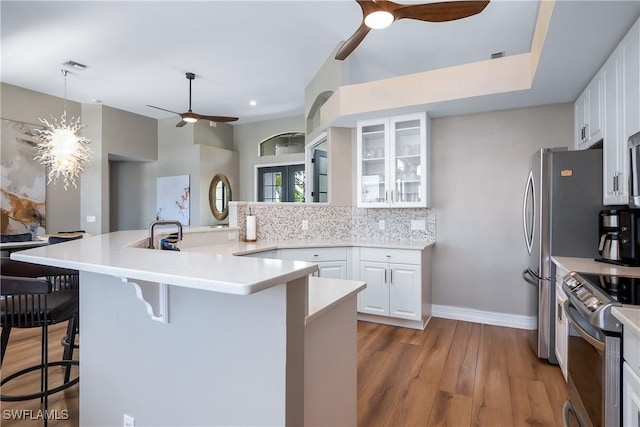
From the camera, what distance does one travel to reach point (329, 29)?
3469 mm

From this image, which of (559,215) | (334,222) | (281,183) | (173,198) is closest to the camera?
(559,215)

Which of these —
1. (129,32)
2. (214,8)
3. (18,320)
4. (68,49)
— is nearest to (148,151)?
(68,49)

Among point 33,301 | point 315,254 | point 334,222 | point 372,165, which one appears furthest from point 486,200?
point 33,301

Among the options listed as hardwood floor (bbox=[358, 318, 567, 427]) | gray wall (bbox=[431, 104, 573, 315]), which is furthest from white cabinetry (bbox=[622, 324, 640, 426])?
gray wall (bbox=[431, 104, 573, 315])

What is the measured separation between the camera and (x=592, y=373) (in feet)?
4.66

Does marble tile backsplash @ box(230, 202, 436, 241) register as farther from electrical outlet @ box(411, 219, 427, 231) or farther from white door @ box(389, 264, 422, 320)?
white door @ box(389, 264, 422, 320)

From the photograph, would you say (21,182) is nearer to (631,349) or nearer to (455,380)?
(455,380)

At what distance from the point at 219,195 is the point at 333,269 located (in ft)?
13.4

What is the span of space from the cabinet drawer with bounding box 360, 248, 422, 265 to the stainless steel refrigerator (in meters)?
1.03

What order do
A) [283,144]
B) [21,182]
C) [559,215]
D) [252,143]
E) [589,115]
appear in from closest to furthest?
[559,215] < [589,115] < [21,182] < [283,144] < [252,143]

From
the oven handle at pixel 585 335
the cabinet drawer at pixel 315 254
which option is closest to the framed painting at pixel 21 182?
the cabinet drawer at pixel 315 254

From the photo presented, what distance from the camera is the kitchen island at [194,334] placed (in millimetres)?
1048

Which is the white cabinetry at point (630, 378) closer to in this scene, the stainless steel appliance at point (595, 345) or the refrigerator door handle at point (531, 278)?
the stainless steel appliance at point (595, 345)

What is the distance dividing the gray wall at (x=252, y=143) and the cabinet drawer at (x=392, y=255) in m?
3.59
